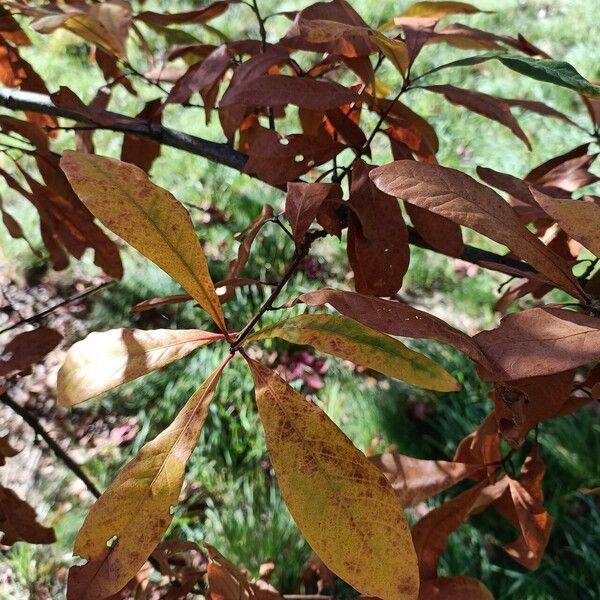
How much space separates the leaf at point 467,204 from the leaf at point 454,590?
345mm

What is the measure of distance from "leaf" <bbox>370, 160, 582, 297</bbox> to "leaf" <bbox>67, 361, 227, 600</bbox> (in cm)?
24

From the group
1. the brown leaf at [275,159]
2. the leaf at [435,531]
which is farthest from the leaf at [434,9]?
the leaf at [435,531]

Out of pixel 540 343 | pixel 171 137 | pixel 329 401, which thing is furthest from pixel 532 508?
pixel 329 401

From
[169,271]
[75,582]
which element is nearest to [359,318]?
[169,271]

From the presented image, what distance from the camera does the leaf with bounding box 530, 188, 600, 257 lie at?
1.56 feet

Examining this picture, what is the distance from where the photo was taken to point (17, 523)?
2.69 feet

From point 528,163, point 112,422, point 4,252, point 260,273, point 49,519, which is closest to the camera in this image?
point 49,519

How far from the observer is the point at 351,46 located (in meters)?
0.67

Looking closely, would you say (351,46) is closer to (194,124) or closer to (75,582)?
(75,582)

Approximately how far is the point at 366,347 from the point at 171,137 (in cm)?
49

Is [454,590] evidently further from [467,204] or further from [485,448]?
[467,204]

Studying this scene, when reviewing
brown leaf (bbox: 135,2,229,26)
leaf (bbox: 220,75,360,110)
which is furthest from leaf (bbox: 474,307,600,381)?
brown leaf (bbox: 135,2,229,26)

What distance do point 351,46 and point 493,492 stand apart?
545 mm

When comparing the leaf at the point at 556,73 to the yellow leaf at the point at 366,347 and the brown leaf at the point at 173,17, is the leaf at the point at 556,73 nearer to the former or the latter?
the yellow leaf at the point at 366,347
